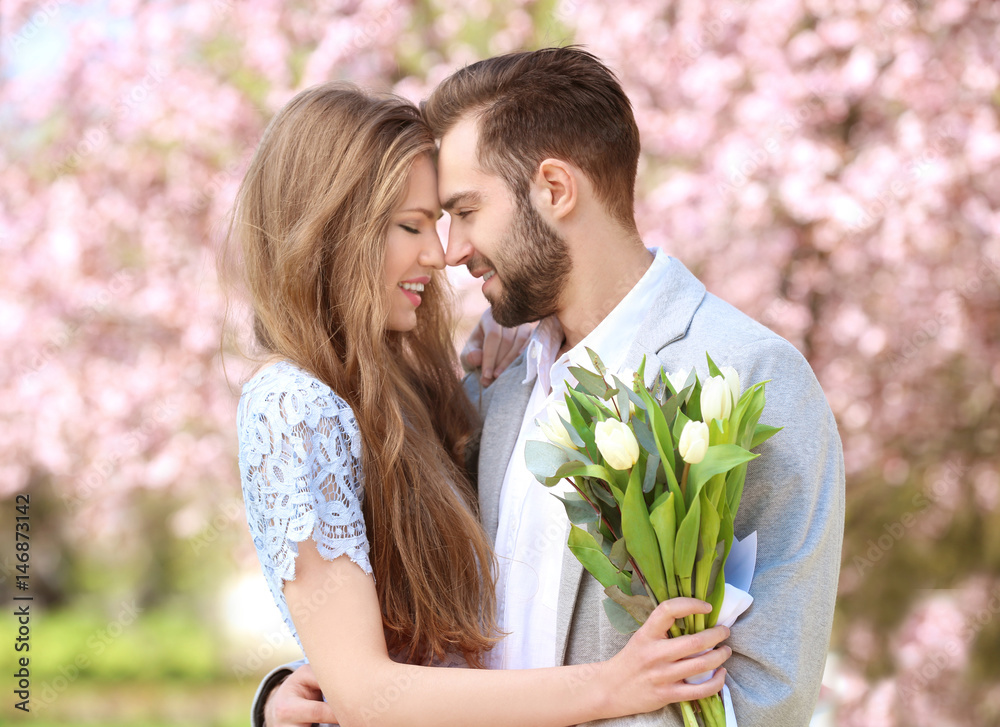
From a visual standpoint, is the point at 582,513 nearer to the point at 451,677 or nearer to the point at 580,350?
the point at 451,677

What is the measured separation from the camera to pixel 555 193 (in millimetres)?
2271

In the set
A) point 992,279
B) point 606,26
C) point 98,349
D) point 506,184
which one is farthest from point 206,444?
point 992,279

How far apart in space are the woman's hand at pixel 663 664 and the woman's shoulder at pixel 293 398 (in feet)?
2.50

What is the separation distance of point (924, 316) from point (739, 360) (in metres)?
3.12

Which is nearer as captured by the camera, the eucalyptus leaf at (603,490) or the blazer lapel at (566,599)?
the eucalyptus leaf at (603,490)

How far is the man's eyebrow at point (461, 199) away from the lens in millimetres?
2240

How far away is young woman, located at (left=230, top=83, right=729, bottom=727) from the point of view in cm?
169

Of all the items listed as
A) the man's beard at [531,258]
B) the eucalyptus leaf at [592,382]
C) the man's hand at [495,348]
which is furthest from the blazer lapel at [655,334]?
the man's hand at [495,348]

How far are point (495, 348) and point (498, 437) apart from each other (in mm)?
387

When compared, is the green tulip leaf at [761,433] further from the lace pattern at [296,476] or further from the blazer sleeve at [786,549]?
the lace pattern at [296,476]

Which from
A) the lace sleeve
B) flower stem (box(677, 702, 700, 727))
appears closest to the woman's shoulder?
the lace sleeve

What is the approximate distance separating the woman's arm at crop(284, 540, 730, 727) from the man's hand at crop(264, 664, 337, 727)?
20cm

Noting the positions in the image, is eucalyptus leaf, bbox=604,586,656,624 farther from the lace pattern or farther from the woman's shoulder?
the woman's shoulder

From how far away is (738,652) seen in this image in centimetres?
166
